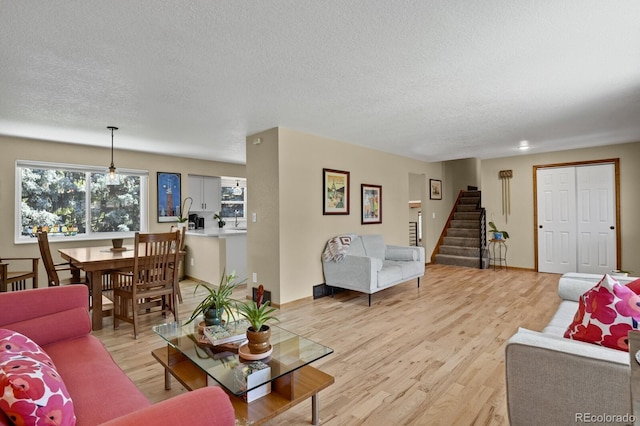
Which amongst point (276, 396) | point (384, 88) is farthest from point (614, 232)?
point (276, 396)

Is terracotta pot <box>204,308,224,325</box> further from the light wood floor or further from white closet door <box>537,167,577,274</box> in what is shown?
white closet door <box>537,167,577,274</box>

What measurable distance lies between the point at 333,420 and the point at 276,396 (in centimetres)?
46

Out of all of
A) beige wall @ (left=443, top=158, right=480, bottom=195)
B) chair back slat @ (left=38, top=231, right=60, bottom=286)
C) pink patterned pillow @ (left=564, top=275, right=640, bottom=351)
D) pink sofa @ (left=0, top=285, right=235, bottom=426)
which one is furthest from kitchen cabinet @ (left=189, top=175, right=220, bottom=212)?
pink patterned pillow @ (left=564, top=275, right=640, bottom=351)

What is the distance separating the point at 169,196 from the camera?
6.16 m

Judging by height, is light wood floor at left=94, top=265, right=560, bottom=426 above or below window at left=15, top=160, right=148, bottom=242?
below

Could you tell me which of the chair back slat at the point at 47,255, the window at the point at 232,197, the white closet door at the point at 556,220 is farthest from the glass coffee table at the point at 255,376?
the white closet door at the point at 556,220

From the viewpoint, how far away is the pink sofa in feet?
3.01

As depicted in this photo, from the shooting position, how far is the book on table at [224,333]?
1978mm

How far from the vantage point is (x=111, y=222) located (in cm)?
558

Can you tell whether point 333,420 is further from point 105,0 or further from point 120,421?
point 105,0

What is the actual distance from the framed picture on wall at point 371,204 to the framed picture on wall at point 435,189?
233 centimetres

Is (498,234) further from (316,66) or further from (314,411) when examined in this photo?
(314,411)

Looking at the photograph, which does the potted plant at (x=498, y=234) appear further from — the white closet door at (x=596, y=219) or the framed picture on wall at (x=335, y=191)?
the framed picture on wall at (x=335, y=191)

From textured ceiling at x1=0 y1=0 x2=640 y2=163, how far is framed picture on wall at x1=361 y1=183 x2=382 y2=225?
132cm
